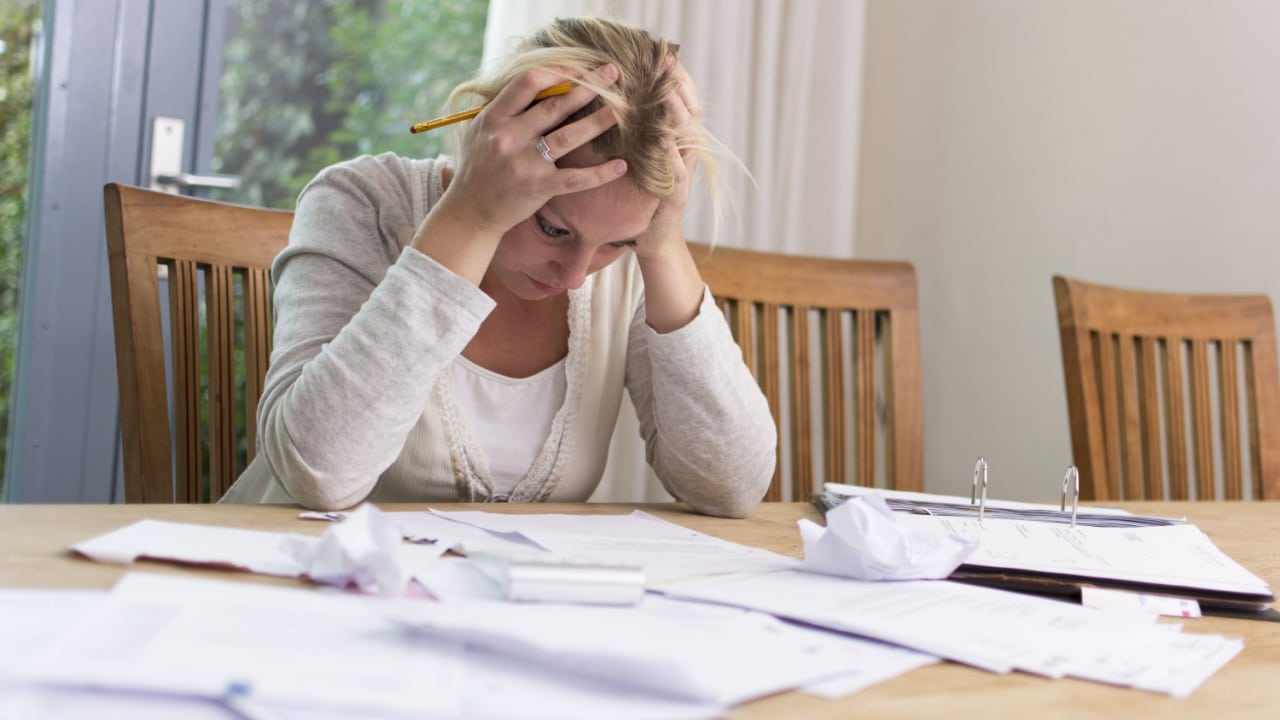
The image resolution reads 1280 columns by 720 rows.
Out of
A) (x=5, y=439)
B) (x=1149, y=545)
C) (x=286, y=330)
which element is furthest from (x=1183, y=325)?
(x=5, y=439)

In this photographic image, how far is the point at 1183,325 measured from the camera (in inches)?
64.7

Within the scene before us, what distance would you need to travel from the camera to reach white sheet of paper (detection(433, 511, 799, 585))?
73 centimetres

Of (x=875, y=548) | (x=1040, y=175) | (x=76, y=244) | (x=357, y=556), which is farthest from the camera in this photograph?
(x=1040, y=175)

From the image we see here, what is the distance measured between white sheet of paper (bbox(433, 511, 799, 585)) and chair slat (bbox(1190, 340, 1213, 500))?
3.38 feet

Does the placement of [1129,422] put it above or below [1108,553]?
above

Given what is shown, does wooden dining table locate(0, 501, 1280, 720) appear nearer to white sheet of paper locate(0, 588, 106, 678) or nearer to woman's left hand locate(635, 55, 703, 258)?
white sheet of paper locate(0, 588, 106, 678)

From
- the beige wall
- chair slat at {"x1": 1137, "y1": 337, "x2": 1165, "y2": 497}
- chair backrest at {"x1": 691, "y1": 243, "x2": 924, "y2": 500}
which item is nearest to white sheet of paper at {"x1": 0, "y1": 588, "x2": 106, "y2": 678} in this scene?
chair backrest at {"x1": 691, "y1": 243, "x2": 924, "y2": 500}

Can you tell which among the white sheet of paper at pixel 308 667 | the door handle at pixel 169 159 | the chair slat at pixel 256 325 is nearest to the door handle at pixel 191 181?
the door handle at pixel 169 159

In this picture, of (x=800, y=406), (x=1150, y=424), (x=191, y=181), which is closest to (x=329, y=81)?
(x=191, y=181)

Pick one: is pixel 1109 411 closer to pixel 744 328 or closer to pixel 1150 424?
pixel 1150 424

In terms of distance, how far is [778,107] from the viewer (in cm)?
251

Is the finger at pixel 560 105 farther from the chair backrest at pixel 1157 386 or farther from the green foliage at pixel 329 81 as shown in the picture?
the green foliage at pixel 329 81

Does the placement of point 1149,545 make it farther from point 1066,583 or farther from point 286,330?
point 286,330

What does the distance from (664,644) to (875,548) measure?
256 mm
